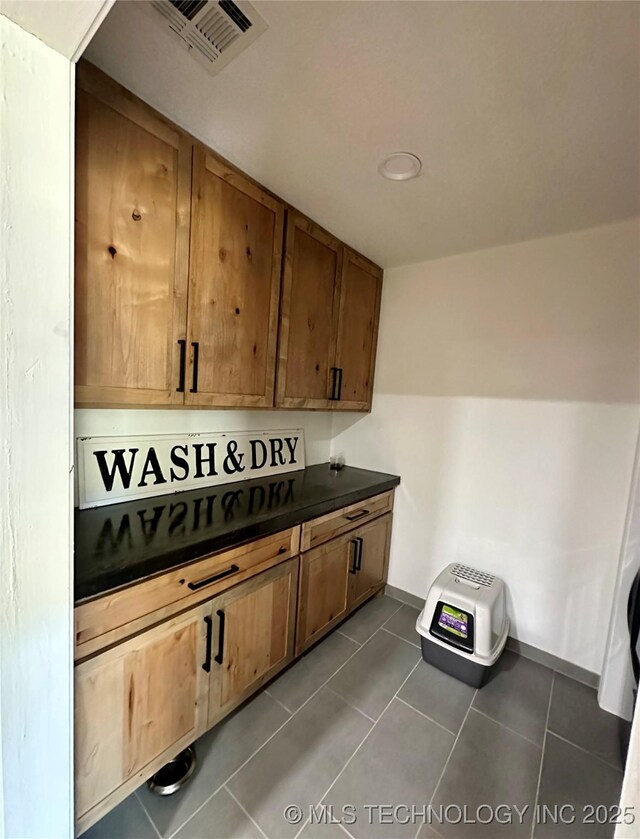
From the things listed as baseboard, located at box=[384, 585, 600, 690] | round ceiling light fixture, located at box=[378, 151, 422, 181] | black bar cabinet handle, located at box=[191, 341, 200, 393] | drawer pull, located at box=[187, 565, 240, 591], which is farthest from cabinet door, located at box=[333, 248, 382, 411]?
baseboard, located at box=[384, 585, 600, 690]

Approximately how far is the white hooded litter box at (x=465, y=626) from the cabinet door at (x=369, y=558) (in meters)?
0.41

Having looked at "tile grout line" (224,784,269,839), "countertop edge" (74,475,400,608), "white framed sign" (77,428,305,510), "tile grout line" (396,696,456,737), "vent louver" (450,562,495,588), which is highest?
"white framed sign" (77,428,305,510)

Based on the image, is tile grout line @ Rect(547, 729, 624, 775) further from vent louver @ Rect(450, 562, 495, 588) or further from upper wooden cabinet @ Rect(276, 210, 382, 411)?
upper wooden cabinet @ Rect(276, 210, 382, 411)

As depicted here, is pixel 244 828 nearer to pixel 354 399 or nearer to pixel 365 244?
pixel 354 399

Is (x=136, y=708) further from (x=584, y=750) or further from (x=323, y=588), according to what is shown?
(x=584, y=750)

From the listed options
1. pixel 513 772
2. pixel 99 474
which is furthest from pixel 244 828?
pixel 99 474

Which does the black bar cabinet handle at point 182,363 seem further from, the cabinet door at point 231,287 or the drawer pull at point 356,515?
the drawer pull at point 356,515

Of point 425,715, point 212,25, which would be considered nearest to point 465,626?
point 425,715

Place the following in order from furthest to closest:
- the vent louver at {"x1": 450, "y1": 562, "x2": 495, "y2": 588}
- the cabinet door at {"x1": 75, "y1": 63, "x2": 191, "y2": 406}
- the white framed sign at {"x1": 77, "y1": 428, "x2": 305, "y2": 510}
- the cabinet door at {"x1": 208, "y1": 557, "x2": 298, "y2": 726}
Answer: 1. the vent louver at {"x1": 450, "y1": 562, "x2": 495, "y2": 588}
2. the white framed sign at {"x1": 77, "y1": 428, "x2": 305, "y2": 510}
3. the cabinet door at {"x1": 208, "y1": 557, "x2": 298, "y2": 726}
4. the cabinet door at {"x1": 75, "y1": 63, "x2": 191, "y2": 406}

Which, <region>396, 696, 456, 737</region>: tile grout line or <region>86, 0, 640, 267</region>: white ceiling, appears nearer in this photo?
<region>86, 0, 640, 267</region>: white ceiling

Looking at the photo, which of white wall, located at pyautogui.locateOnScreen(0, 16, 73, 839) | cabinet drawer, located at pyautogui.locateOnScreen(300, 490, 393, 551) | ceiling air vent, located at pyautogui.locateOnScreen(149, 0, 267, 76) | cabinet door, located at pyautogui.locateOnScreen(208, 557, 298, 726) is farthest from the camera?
cabinet drawer, located at pyautogui.locateOnScreen(300, 490, 393, 551)

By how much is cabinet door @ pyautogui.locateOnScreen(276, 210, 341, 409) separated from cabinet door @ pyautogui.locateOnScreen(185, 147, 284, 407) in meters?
0.08

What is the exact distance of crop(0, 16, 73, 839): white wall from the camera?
2.17 feet

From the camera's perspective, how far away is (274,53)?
888mm
